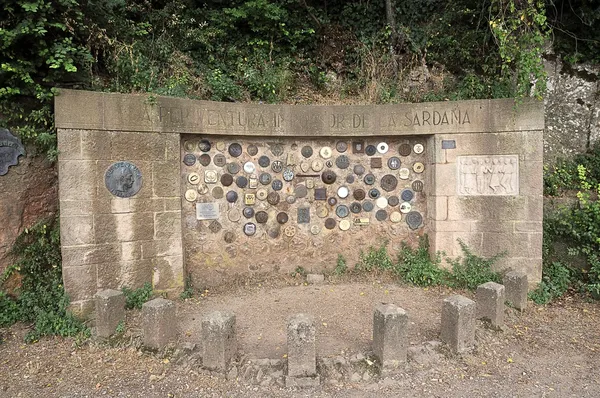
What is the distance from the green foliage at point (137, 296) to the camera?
14.3 feet

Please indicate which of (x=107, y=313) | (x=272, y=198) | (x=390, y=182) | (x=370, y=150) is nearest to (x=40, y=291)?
(x=107, y=313)

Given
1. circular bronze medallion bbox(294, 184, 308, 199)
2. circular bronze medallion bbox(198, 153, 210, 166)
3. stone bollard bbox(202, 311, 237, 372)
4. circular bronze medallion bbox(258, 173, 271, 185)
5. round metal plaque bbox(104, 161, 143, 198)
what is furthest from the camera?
circular bronze medallion bbox(294, 184, 308, 199)

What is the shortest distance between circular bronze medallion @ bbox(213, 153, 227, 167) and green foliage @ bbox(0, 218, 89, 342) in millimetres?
2035

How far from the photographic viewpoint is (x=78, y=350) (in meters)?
3.65

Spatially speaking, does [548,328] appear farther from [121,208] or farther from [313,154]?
[121,208]

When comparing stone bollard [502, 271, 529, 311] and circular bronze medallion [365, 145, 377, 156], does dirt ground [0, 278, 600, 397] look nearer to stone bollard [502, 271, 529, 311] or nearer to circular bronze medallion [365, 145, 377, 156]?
stone bollard [502, 271, 529, 311]

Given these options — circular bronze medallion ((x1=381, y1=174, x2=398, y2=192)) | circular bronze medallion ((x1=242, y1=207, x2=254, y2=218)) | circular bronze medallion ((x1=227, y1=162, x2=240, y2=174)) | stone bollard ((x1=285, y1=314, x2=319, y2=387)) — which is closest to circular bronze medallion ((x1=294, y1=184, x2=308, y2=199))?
circular bronze medallion ((x1=242, y1=207, x2=254, y2=218))

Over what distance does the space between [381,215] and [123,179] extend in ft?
11.6

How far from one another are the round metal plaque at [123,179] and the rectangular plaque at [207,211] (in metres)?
0.90

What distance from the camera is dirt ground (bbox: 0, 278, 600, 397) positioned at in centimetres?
302

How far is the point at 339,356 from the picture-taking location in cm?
334

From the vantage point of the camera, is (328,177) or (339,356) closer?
(339,356)

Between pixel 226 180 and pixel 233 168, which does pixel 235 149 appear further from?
pixel 226 180

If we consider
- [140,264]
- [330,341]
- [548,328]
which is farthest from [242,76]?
[548,328]
